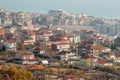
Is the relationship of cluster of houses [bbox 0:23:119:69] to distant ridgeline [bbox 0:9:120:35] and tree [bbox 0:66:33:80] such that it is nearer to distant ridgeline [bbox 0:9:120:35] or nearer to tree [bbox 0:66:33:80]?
tree [bbox 0:66:33:80]

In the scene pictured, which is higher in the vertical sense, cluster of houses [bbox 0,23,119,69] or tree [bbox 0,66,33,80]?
tree [bbox 0,66,33,80]

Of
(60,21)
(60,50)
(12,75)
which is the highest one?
(12,75)

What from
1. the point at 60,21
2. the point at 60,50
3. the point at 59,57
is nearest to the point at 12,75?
the point at 59,57

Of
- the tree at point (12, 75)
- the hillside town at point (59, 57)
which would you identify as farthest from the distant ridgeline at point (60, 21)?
the tree at point (12, 75)

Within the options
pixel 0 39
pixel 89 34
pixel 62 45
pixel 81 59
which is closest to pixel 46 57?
pixel 81 59

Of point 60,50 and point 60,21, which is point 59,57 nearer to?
point 60,50

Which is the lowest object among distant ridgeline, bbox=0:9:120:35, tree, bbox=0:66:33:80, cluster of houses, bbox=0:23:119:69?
distant ridgeline, bbox=0:9:120:35

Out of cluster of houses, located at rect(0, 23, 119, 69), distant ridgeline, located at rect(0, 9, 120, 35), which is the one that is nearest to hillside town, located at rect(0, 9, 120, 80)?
cluster of houses, located at rect(0, 23, 119, 69)

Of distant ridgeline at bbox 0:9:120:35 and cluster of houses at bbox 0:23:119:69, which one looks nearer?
cluster of houses at bbox 0:23:119:69

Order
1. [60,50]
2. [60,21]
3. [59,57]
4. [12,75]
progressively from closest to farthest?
[12,75] < [59,57] < [60,50] < [60,21]

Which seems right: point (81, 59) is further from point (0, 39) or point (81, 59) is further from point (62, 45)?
point (0, 39)

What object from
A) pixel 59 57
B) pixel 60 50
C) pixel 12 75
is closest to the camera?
pixel 12 75
